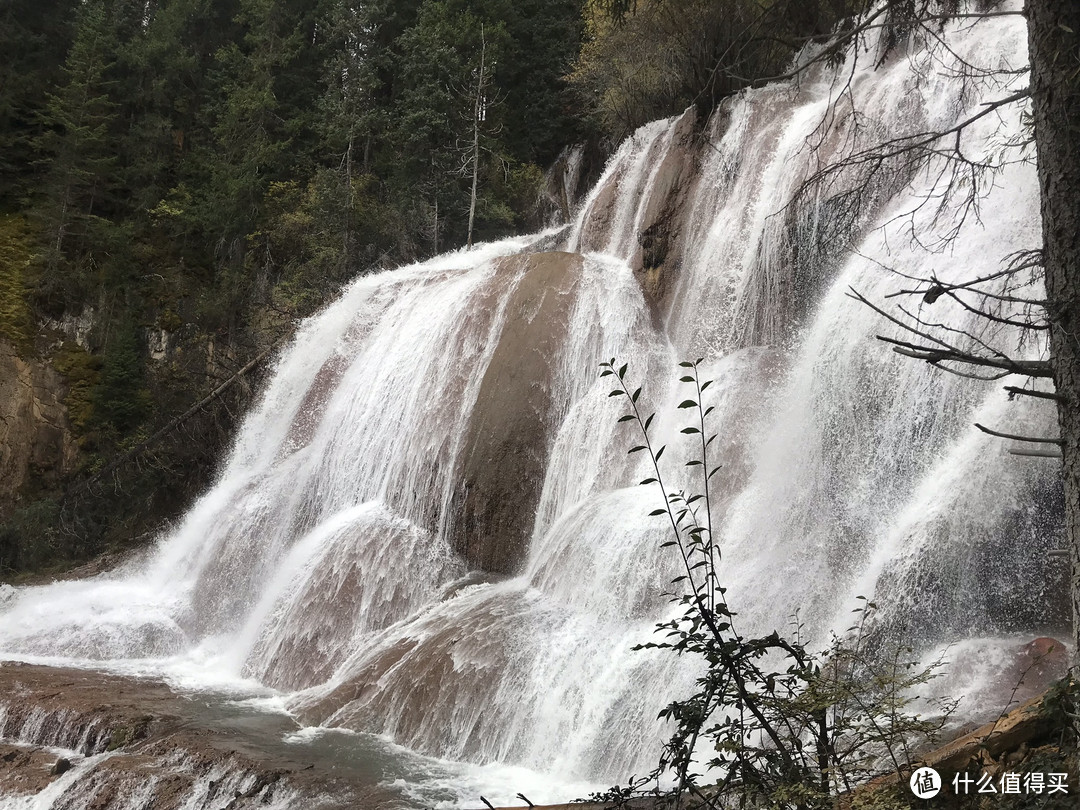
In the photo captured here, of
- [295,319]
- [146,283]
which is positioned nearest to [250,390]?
[295,319]

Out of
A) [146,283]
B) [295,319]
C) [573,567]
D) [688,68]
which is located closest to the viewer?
[573,567]

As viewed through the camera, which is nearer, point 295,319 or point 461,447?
point 461,447

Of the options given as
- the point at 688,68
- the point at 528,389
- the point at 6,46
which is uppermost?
the point at 6,46

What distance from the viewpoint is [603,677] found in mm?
7090

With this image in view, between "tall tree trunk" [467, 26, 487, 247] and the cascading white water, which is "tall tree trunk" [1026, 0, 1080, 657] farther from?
"tall tree trunk" [467, 26, 487, 247]

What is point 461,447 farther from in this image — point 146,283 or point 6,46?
point 6,46

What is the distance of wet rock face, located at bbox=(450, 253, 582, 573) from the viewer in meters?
10.7

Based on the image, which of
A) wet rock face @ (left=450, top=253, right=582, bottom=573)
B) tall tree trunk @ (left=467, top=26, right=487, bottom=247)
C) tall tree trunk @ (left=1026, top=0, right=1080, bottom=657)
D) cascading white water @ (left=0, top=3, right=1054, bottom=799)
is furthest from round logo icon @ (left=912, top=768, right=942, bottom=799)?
tall tree trunk @ (left=467, top=26, right=487, bottom=247)

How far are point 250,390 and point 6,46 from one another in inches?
532

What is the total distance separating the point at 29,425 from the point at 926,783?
19231 millimetres

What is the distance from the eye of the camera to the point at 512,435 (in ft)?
36.5

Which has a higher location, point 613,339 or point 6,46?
point 6,46

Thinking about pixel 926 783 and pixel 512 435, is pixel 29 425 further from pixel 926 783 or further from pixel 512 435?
pixel 926 783

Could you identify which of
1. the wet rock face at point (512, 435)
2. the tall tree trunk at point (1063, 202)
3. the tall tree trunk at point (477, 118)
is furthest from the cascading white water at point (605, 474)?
the tall tree trunk at point (477, 118)
